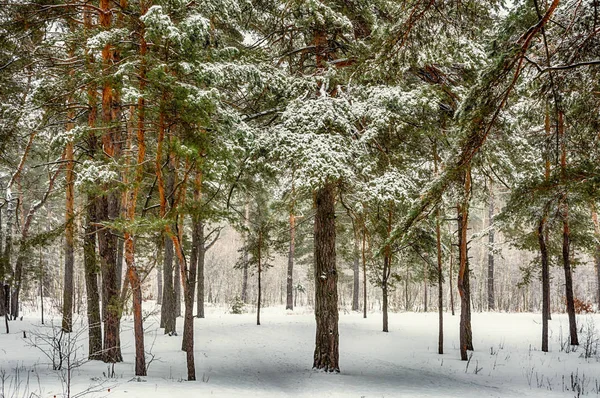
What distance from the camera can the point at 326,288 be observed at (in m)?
8.62

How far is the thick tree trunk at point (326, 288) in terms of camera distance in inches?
331

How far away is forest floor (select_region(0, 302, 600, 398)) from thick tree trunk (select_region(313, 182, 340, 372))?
0.42m

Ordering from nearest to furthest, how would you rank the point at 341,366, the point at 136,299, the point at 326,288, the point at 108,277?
the point at 136,299 → the point at 108,277 → the point at 326,288 → the point at 341,366

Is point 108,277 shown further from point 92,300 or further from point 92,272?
point 92,300

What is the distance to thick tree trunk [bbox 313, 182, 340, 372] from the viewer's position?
841 cm

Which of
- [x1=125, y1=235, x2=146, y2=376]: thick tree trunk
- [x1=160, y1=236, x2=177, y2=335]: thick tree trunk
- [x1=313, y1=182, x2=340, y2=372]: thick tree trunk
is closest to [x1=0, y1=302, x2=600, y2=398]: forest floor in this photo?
[x1=125, y1=235, x2=146, y2=376]: thick tree trunk

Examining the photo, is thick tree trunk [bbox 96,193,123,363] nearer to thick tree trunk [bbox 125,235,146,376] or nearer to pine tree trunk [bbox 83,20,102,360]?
pine tree trunk [bbox 83,20,102,360]

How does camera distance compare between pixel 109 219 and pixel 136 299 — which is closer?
pixel 136 299

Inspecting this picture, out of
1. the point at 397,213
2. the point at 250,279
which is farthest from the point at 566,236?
the point at 250,279

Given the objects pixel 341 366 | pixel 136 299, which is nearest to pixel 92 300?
pixel 136 299

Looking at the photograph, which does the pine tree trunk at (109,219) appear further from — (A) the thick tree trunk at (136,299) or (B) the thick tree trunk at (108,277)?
(A) the thick tree trunk at (136,299)

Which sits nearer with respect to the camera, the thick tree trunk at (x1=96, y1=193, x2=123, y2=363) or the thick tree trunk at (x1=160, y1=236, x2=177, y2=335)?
the thick tree trunk at (x1=96, y1=193, x2=123, y2=363)

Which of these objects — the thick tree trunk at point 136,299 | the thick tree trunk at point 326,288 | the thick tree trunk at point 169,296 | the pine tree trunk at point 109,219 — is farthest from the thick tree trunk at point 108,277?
the thick tree trunk at point 169,296

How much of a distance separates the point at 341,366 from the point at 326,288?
7.25ft
